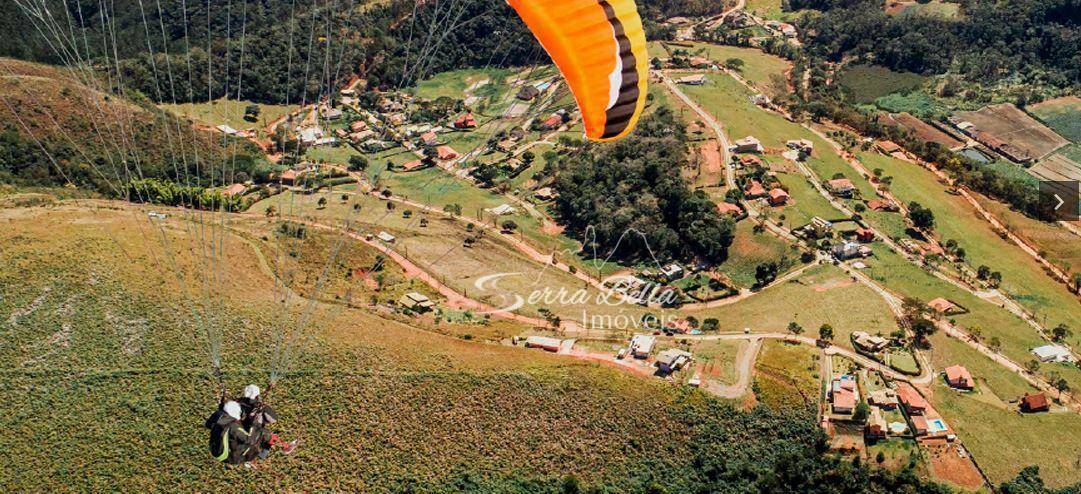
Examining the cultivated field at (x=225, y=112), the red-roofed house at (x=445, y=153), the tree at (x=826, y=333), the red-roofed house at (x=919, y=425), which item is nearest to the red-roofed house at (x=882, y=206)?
the tree at (x=826, y=333)

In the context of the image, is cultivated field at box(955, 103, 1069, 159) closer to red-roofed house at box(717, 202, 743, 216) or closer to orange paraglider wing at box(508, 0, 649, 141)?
red-roofed house at box(717, 202, 743, 216)

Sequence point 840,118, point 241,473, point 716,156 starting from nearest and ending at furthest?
point 241,473, point 716,156, point 840,118

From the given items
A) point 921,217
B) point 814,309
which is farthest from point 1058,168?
point 814,309

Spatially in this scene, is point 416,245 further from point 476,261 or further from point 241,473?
point 241,473

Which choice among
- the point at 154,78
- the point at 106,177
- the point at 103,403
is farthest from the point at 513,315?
the point at 154,78

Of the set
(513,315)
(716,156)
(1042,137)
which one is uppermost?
(1042,137)
